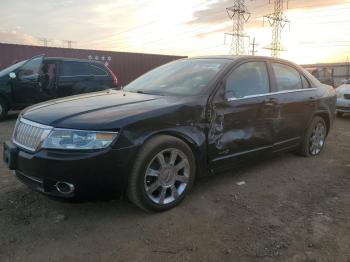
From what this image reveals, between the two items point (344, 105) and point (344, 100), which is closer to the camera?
point (344, 105)

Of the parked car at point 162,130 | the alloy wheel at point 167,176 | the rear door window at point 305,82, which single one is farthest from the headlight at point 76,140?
the rear door window at point 305,82

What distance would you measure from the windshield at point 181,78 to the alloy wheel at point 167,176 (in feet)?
2.54

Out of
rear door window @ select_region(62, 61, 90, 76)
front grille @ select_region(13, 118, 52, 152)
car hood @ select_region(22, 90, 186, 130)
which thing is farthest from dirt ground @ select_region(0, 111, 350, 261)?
rear door window @ select_region(62, 61, 90, 76)

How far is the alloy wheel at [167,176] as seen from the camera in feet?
12.0

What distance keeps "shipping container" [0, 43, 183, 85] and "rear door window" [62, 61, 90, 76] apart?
22.3 ft

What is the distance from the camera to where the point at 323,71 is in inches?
843

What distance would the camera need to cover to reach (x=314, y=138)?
602cm

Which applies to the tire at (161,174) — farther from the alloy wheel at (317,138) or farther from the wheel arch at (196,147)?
the alloy wheel at (317,138)

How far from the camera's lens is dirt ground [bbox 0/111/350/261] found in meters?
3.04

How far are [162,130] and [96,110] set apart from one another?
2.15ft

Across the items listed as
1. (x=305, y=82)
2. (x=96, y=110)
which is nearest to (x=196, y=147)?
(x=96, y=110)

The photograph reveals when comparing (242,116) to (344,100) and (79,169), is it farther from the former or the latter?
(344,100)

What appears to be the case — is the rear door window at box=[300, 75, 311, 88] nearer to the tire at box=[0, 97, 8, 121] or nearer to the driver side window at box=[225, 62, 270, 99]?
the driver side window at box=[225, 62, 270, 99]

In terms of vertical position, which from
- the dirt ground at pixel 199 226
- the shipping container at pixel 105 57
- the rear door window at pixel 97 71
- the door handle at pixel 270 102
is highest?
the shipping container at pixel 105 57
